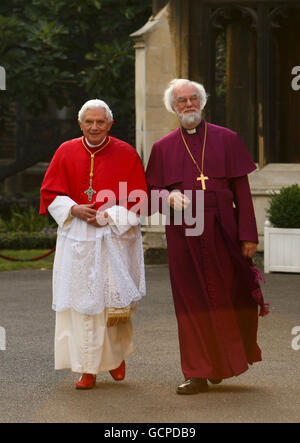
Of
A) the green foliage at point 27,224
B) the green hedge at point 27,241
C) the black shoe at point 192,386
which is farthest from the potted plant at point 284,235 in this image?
the black shoe at point 192,386

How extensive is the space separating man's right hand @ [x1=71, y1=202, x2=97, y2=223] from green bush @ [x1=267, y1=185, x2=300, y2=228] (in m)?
6.72

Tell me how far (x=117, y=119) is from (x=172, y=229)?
12.4 metres

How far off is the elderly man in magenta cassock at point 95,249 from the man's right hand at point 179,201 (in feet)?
1.05

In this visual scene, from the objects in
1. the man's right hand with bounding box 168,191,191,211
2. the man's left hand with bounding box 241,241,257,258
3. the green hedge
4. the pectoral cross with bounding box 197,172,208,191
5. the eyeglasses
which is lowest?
the green hedge

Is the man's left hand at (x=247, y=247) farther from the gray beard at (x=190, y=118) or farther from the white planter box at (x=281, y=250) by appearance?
the white planter box at (x=281, y=250)

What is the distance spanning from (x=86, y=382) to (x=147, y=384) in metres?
0.40

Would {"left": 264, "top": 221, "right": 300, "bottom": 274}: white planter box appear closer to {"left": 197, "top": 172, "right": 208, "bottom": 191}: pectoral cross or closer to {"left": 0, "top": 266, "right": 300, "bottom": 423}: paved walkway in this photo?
{"left": 0, "top": 266, "right": 300, "bottom": 423}: paved walkway

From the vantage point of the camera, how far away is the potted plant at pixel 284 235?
1352cm

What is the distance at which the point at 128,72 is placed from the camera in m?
17.6

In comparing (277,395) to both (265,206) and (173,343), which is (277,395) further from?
(265,206)

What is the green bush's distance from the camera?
1360 cm

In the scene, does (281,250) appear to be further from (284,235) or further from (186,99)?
(186,99)

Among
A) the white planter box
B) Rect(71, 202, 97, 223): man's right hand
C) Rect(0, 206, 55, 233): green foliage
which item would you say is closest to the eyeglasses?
Rect(71, 202, 97, 223): man's right hand
